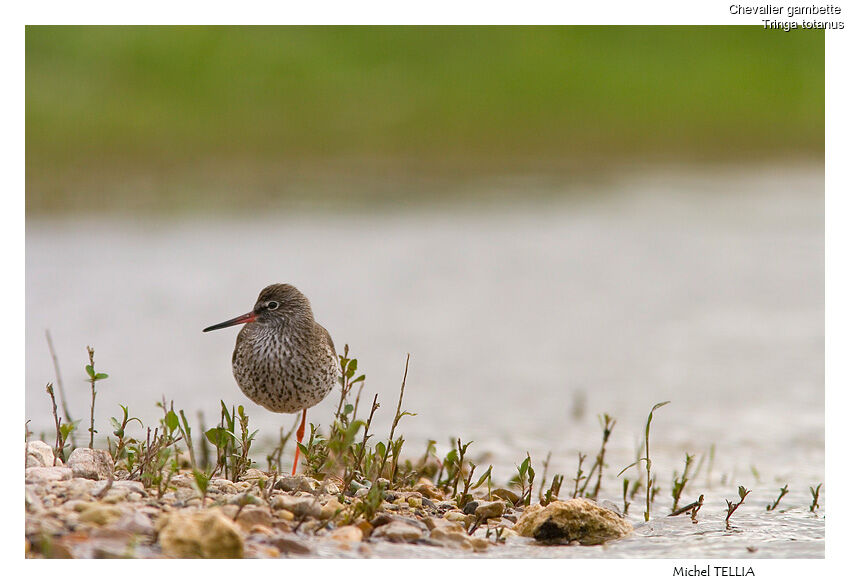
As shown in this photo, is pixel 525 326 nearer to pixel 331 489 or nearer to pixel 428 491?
pixel 428 491

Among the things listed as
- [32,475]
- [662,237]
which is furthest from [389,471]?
[662,237]

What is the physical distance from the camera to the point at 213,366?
27.3 feet

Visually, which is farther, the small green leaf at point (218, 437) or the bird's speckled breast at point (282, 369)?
the bird's speckled breast at point (282, 369)

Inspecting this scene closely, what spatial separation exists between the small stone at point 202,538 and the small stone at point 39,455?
1137mm

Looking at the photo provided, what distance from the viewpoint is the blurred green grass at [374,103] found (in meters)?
12.0

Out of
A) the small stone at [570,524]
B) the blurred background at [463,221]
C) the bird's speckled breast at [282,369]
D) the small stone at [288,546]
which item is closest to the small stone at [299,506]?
the small stone at [288,546]

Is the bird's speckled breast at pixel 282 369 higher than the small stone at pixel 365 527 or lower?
higher

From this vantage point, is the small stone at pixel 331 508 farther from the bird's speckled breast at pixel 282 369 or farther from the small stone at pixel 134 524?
the bird's speckled breast at pixel 282 369

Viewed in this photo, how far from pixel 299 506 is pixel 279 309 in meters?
1.63

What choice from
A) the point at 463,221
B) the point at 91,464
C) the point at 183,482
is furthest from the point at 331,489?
the point at 463,221

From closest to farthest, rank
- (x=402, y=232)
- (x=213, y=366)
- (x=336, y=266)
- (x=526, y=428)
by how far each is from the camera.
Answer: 1. (x=526, y=428)
2. (x=213, y=366)
3. (x=336, y=266)
4. (x=402, y=232)

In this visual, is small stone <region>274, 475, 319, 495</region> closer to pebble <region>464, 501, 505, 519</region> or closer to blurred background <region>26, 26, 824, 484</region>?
pebble <region>464, 501, 505, 519</region>

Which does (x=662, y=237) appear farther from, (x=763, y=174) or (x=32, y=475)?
(x=32, y=475)

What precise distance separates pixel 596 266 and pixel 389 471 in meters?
6.58
